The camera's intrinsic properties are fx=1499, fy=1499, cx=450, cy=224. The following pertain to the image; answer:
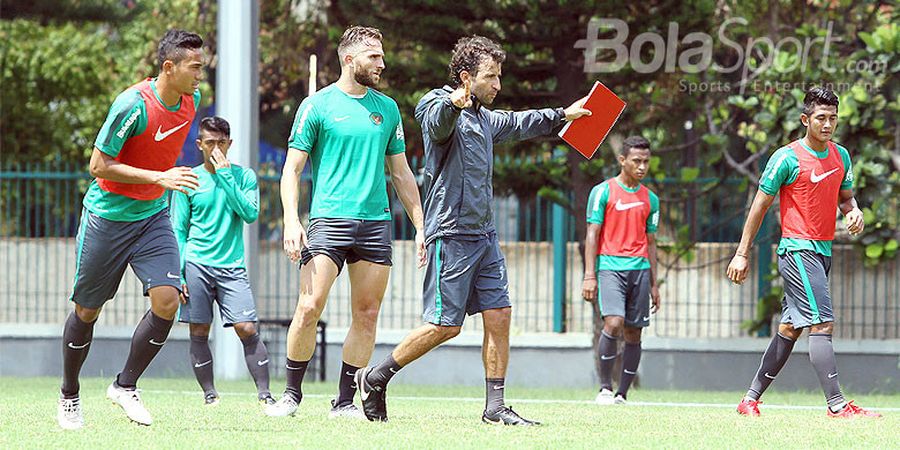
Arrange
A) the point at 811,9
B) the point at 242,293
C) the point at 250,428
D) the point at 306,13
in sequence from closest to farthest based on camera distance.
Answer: the point at 250,428, the point at 242,293, the point at 811,9, the point at 306,13

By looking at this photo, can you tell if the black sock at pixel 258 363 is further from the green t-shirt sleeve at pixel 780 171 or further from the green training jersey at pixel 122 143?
the green t-shirt sleeve at pixel 780 171

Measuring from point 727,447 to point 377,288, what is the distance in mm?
2334

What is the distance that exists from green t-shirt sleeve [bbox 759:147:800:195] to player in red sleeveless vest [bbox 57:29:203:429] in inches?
140

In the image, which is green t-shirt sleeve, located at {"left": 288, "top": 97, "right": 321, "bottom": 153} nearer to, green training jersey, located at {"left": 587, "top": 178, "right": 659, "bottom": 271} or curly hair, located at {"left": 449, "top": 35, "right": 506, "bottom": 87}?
→ curly hair, located at {"left": 449, "top": 35, "right": 506, "bottom": 87}

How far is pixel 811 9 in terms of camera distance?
19.5 metres

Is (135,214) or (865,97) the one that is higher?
(865,97)

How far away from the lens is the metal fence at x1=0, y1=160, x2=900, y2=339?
15.5 meters

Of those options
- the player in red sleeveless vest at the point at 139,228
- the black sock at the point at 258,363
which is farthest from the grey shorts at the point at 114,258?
the black sock at the point at 258,363

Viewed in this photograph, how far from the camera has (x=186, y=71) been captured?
769 centimetres

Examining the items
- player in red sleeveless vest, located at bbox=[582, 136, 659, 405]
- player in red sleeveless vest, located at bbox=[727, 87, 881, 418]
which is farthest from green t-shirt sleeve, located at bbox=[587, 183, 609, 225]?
player in red sleeveless vest, located at bbox=[727, 87, 881, 418]

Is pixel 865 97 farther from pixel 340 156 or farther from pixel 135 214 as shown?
pixel 135 214

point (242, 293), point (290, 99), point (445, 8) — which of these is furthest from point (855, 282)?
point (290, 99)

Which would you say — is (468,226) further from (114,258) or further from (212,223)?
(212,223)

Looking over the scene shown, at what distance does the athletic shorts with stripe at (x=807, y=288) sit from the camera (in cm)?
913
